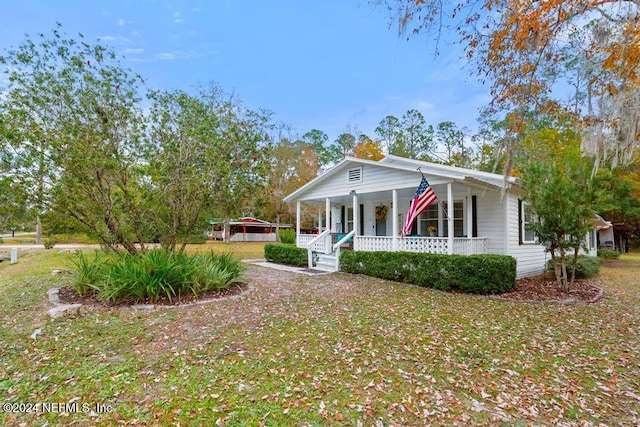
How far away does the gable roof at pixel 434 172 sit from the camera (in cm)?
871

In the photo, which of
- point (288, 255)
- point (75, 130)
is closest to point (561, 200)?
point (288, 255)

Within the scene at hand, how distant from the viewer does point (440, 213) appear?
36.7ft

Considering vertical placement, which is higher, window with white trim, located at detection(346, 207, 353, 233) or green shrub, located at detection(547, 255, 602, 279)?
window with white trim, located at detection(346, 207, 353, 233)

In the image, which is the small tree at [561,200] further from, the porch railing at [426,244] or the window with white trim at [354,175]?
the window with white trim at [354,175]

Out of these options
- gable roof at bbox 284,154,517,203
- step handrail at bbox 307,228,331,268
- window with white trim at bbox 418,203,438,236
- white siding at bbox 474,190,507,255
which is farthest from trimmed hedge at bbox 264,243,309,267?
white siding at bbox 474,190,507,255

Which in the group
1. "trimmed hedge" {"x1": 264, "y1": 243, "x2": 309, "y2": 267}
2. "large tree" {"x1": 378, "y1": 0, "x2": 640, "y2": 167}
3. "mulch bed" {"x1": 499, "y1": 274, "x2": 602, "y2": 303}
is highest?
"large tree" {"x1": 378, "y1": 0, "x2": 640, "y2": 167}

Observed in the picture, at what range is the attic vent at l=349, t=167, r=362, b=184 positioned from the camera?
1160cm

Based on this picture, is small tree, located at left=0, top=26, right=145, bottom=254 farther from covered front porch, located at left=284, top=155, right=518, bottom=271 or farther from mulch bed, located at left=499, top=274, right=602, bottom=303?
mulch bed, located at left=499, top=274, right=602, bottom=303

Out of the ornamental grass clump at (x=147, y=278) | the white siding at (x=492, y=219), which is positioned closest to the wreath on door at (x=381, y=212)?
the white siding at (x=492, y=219)

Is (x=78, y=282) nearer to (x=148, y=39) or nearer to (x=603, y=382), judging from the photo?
(x=148, y=39)

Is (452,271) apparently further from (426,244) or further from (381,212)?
(381,212)

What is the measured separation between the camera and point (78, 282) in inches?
250

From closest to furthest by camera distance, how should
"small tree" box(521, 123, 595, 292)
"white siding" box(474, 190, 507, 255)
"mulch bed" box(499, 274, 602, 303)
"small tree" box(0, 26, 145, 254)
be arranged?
"small tree" box(0, 26, 145, 254)
"small tree" box(521, 123, 595, 292)
"mulch bed" box(499, 274, 602, 303)
"white siding" box(474, 190, 507, 255)

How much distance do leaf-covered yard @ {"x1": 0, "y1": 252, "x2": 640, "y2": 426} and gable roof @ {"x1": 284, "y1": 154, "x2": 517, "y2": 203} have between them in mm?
3780
